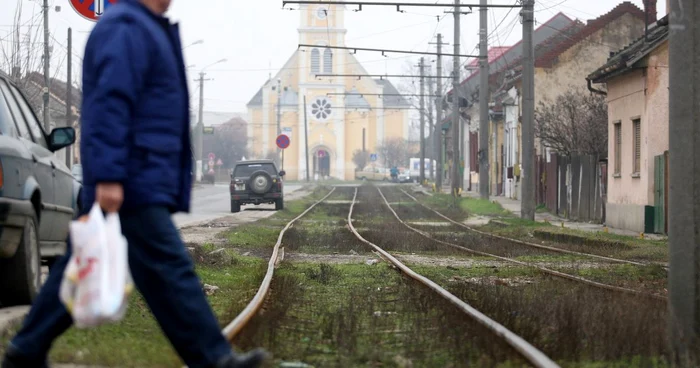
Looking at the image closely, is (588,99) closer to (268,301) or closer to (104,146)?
(268,301)

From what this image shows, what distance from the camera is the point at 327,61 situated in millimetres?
111062

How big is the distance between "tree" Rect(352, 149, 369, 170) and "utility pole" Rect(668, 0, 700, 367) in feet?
359

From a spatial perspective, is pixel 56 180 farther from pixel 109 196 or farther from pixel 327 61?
pixel 327 61

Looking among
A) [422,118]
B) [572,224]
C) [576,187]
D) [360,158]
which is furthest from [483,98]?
[360,158]

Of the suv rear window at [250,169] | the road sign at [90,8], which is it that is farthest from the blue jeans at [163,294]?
the suv rear window at [250,169]

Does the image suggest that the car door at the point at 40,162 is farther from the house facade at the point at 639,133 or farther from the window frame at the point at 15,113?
the house facade at the point at 639,133

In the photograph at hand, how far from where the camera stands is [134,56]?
4574mm

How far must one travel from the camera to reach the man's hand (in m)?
4.43

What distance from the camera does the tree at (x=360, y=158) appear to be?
386 ft

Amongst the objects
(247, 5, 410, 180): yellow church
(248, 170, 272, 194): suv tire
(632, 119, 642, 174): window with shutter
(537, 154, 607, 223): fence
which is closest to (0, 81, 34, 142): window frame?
(632, 119, 642, 174): window with shutter

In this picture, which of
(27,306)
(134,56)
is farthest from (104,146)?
(27,306)

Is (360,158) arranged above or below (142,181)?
above

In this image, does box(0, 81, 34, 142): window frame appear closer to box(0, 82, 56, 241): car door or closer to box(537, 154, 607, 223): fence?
box(0, 82, 56, 241): car door

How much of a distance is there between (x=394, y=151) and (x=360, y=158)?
930cm
